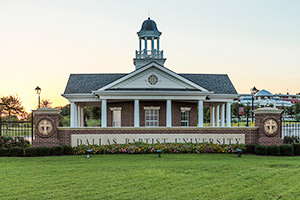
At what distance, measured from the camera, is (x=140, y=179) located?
1082cm

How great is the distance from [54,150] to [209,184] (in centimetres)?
990

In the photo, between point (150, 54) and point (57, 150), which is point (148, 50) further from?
point (57, 150)

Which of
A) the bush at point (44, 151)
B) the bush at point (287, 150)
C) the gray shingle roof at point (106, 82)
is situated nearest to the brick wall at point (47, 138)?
A: the bush at point (44, 151)

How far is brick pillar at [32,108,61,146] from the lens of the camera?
1883 cm

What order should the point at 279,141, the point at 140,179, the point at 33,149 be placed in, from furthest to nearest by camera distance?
the point at 279,141
the point at 33,149
the point at 140,179

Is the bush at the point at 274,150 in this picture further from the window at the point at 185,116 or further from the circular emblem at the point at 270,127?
the window at the point at 185,116

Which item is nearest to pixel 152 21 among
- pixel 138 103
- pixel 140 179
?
pixel 138 103

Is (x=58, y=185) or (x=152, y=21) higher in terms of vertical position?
(x=152, y=21)

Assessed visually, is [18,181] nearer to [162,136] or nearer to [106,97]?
[162,136]

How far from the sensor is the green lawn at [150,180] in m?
9.15

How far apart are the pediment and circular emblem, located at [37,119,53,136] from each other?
32.0 feet

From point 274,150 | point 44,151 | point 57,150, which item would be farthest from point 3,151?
point 274,150

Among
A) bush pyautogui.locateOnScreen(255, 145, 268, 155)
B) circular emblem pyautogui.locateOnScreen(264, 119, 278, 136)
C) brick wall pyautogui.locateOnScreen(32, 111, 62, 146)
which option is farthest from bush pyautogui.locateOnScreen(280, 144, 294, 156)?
brick wall pyautogui.locateOnScreen(32, 111, 62, 146)

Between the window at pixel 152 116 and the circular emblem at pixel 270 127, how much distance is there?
12.5 m
